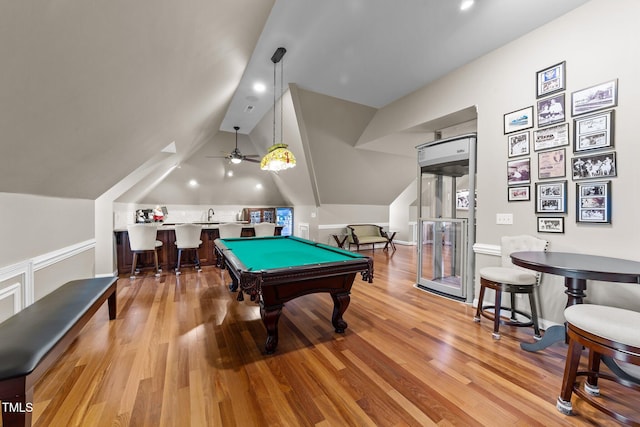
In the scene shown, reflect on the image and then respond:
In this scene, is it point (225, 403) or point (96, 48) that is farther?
point (225, 403)

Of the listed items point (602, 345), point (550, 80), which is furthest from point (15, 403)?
point (550, 80)

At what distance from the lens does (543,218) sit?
8.92ft

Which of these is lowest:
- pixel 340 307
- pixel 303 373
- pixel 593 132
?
pixel 303 373

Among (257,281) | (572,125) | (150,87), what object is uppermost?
(150,87)

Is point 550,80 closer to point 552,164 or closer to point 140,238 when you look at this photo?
point 552,164

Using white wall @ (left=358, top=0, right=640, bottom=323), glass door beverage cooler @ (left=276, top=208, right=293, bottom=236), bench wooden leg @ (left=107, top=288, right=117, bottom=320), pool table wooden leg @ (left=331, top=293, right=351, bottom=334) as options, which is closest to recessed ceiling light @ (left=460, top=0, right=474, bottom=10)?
white wall @ (left=358, top=0, right=640, bottom=323)

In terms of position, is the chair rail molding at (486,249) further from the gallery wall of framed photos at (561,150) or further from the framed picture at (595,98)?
the framed picture at (595,98)

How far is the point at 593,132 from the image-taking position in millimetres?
2361

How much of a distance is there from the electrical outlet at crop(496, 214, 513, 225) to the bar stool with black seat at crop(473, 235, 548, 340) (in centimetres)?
21

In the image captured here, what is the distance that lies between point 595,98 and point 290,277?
3.33 meters

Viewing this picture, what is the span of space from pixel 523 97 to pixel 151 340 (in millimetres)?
4772

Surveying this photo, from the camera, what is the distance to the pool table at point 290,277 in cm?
207

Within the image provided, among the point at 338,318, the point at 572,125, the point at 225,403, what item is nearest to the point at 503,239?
the point at 572,125

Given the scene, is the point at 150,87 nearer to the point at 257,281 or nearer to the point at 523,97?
the point at 257,281
